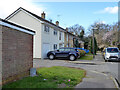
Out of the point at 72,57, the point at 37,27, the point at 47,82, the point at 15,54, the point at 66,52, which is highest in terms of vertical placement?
the point at 37,27

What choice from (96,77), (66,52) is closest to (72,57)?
(66,52)

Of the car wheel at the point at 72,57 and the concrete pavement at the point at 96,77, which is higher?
the car wheel at the point at 72,57

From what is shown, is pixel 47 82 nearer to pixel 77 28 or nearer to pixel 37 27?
pixel 37 27

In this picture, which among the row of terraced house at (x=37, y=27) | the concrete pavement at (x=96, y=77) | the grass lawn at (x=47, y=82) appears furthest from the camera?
the row of terraced house at (x=37, y=27)

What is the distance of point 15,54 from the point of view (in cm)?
582

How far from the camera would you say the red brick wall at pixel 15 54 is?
204 inches

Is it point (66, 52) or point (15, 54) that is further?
point (66, 52)

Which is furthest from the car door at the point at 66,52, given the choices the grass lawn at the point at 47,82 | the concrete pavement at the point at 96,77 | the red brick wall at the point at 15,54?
the red brick wall at the point at 15,54

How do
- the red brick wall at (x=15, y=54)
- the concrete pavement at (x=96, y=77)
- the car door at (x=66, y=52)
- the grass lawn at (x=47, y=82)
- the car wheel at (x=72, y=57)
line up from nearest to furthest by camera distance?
the grass lawn at (x=47, y=82) → the red brick wall at (x=15, y=54) → the concrete pavement at (x=96, y=77) → the car wheel at (x=72, y=57) → the car door at (x=66, y=52)

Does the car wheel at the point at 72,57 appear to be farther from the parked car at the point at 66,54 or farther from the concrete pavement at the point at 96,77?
the concrete pavement at the point at 96,77

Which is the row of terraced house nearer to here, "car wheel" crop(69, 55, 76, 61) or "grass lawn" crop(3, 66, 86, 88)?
"car wheel" crop(69, 55, 76, 61)

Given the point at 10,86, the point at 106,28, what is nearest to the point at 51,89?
the point at 10,86

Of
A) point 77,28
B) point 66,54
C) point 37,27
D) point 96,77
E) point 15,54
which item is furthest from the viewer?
point 77,28

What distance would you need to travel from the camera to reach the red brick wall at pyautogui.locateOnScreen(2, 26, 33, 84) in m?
5.18
